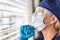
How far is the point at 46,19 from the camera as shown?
168 cm

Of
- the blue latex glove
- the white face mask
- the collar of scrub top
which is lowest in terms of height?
the blue latex glove

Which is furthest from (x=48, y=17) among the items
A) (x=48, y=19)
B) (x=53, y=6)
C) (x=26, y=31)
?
(x=26, y=31)

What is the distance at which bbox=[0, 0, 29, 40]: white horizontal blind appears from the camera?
5.02ft

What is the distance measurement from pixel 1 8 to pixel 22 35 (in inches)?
16.1

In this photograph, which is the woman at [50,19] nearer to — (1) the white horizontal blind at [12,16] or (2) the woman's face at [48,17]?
(2) the woman's face at [48,17]

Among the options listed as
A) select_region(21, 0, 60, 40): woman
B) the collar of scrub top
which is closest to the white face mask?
select_region(21, 0, 60, 40): woman

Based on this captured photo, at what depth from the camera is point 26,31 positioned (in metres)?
1.74

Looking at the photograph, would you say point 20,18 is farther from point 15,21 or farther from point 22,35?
point 22,35

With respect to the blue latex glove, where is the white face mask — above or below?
above

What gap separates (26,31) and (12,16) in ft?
0.79

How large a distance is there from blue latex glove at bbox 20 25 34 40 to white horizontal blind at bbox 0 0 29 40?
12 cm

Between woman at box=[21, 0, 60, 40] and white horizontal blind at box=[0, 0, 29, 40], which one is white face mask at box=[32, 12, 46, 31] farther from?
white horizontal blind at box=[0, 0, 29, 40]

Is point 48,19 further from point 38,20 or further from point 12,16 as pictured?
point 12,16

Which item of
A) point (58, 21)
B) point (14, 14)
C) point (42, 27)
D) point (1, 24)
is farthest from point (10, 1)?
point (58, 21)
